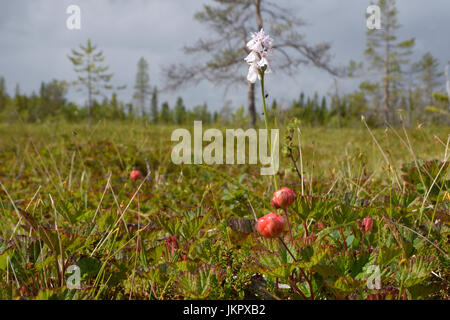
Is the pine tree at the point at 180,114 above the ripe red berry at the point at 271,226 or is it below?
above

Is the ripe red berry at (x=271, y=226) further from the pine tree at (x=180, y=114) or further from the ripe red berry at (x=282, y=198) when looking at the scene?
the pine tree at (x=180, y=114)

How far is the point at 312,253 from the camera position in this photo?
0.75 meters

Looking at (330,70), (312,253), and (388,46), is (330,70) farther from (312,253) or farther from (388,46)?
(312,253)

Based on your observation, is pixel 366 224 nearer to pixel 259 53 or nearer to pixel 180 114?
pixel 259 53

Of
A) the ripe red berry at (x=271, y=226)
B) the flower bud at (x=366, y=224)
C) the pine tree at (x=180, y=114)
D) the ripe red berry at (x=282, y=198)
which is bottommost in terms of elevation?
the flower bud at (x=366, y=224)

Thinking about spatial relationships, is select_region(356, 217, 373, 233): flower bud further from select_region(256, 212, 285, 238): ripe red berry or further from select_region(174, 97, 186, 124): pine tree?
select_region(174, 97, 186, 124): pine tree

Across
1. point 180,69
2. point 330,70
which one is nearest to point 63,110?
point 180,69

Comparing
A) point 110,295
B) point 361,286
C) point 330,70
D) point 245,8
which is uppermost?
point 245,8

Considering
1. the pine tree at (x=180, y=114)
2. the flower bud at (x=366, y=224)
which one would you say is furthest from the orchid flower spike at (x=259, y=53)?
the pine tree at (x=180, y=114)

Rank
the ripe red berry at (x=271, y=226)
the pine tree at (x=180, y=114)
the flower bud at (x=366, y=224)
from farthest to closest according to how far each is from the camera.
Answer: the pine tree at (x=180, y=114) < the flower bud at (x=366, y=224) < the ripe red berry at (x=271, y=226)

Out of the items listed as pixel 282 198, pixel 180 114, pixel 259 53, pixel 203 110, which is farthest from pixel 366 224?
pixel 180 114

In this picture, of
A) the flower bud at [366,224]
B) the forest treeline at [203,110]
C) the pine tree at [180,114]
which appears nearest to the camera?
the flower bud at [366,224]
